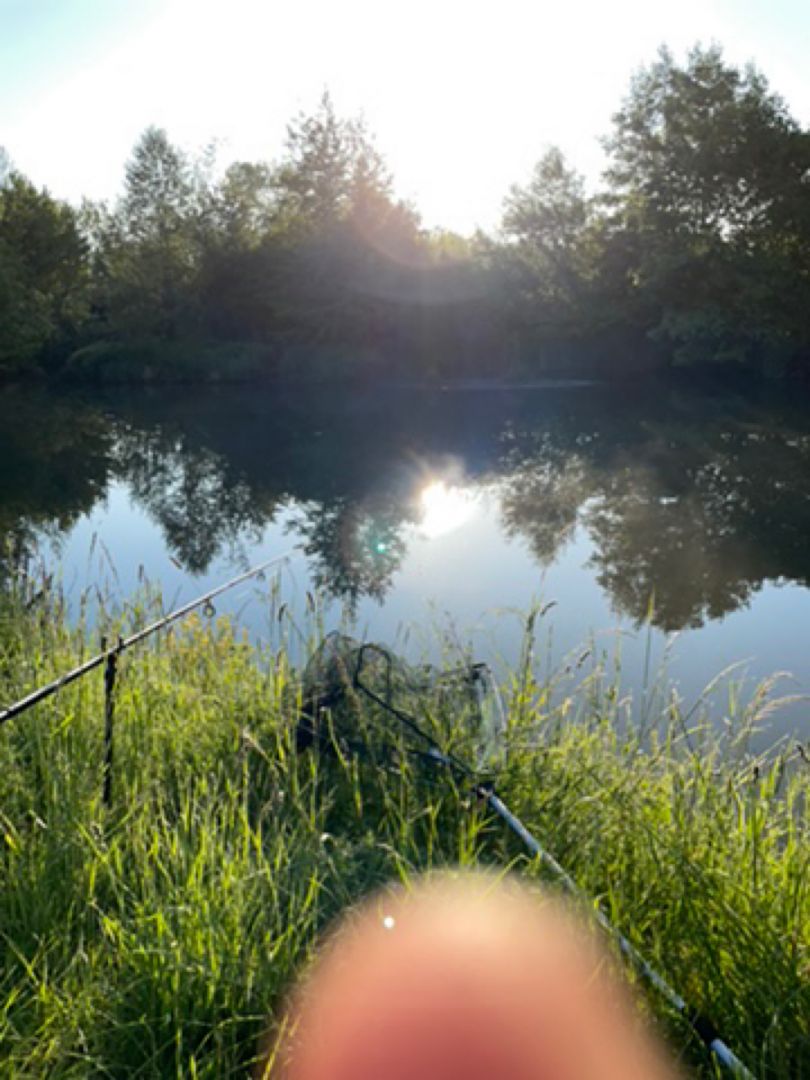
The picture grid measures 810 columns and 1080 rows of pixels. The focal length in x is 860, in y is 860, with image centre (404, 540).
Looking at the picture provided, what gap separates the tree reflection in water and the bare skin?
4.69m

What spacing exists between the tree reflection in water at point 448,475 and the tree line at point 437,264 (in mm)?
6903

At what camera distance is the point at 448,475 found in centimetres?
1462

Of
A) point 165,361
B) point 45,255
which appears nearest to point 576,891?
point 165,361

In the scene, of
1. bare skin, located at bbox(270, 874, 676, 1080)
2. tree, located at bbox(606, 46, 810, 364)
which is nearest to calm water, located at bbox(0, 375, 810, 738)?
bare skin, located at bbox(270, 874, 676, 1080)

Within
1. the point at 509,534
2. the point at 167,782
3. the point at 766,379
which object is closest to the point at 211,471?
the point at 509,534

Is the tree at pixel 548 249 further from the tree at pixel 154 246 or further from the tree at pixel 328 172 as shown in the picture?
the tree at pixel 154 246

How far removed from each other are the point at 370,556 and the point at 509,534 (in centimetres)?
207

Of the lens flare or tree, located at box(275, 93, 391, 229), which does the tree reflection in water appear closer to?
the lens flare

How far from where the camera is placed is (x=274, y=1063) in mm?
Result: 1742

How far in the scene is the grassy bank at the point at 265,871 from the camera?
174cm

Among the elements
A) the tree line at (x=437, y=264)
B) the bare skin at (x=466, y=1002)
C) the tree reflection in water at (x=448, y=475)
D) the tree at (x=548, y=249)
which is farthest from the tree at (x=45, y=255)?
the bare skin at (x=466, y=1002)

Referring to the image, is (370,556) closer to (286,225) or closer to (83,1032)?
(83,1032)

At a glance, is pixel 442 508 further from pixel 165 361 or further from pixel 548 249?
pixel 548 249

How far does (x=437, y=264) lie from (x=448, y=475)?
19.9 metres
